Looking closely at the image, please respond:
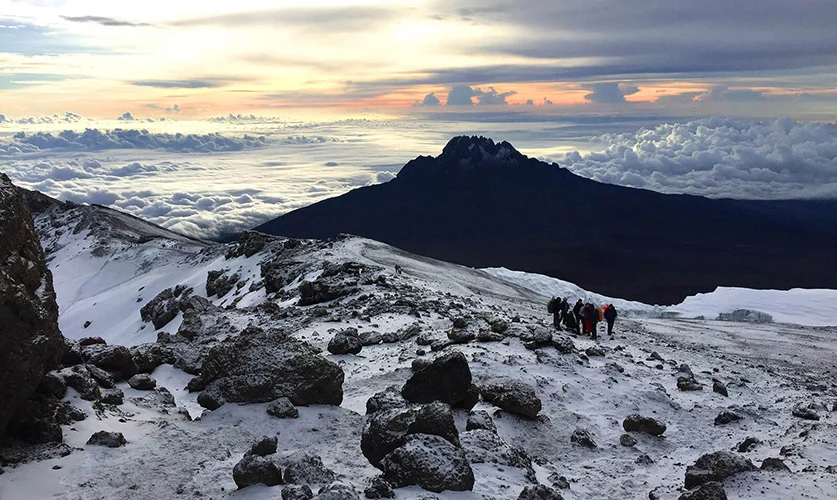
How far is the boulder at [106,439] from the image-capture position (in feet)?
38.0

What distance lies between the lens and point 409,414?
11.1 metres

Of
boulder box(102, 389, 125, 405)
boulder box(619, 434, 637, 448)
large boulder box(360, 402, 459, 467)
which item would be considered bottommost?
boulder box(619, 434, 637, 448)

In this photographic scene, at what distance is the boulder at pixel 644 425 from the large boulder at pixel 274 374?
24.5ft

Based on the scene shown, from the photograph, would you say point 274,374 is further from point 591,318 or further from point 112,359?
point 591,318

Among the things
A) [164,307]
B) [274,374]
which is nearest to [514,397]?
[274,374]

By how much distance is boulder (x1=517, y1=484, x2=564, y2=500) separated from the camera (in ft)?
33.5

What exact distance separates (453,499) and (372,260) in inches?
1391

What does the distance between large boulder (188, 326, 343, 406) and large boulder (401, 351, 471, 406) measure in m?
1.88

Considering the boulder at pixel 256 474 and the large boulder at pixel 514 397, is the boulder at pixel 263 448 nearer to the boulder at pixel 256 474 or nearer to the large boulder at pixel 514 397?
the boulder at pixel 256 474

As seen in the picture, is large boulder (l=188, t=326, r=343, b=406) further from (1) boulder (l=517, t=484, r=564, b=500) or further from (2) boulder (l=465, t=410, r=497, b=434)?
(1) boulder (l=517, t=484, r=564, b=500)

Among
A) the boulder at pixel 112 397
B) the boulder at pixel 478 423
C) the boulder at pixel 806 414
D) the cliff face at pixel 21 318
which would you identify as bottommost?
the boulder at pixel 806 414

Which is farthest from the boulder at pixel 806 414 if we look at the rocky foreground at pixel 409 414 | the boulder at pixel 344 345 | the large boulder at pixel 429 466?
the boulder at pixel 344 345

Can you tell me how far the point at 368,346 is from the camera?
23.0m

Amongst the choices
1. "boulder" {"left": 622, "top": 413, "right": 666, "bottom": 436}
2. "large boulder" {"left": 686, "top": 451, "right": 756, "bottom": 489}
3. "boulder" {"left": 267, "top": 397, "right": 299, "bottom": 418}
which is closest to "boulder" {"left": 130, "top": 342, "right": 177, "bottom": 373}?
"boulder" {"left": 267, "top": 397, "right": 299, "bottom": 418}
